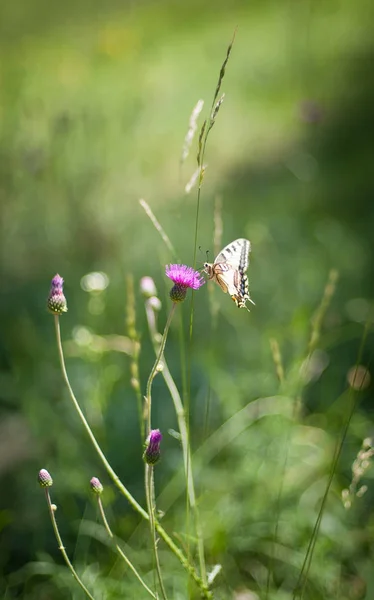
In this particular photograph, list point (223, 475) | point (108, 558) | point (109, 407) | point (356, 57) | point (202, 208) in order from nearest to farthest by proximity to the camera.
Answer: point (108, 558), point (223, 475), point (109, 407), point (202, 208), point (356, 57)

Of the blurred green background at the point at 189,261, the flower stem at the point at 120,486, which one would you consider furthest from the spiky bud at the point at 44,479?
the blurred green background at the point at 189,261

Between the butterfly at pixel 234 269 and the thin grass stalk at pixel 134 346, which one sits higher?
the butterfly at pixel 234 269

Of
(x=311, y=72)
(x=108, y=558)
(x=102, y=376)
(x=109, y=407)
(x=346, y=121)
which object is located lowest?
(x=108, y=558)

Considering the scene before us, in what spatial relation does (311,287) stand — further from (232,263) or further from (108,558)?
(232,263)

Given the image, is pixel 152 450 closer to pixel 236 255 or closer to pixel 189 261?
pixel 236 255

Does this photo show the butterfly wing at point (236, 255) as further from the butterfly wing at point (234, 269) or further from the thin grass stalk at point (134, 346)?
the thin grass stalk at point (134, 346)

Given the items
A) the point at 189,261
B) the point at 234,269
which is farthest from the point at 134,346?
the point at 189,261

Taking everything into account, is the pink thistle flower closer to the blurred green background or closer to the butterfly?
the butterfly

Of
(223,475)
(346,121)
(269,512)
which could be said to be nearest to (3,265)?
(223,475)
